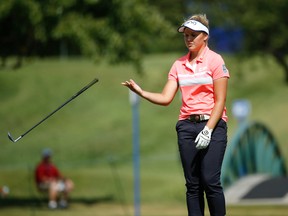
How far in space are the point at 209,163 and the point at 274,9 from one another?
68.4ft

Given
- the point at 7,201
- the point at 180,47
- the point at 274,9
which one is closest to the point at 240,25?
the point at 274,9

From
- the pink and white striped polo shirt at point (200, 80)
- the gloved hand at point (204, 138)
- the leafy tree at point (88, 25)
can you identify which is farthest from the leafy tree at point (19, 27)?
the gloved hand at point (204, 138)

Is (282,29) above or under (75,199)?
above

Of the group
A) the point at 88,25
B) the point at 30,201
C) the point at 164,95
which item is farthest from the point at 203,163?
the point at 30,201

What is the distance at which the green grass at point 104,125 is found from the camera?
84.7ft

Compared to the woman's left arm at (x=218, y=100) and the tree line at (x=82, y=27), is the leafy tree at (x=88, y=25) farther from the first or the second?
the woman's left arm at (x=218, y=100)

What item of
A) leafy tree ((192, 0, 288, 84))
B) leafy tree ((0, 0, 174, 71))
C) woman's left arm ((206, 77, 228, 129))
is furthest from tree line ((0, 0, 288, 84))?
woman's left arm ((206, 77, 228, 129))

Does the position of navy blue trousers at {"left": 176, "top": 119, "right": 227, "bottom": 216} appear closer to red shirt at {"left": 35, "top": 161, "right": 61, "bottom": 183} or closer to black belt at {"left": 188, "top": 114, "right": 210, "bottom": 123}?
black belt at {"left": 188, "top": 114, "right": 210, "bottom": 123}

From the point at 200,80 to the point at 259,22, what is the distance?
1994cm

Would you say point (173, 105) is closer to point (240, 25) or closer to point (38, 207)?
point (240, 25)

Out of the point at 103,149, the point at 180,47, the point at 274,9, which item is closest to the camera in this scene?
the point at 274,9

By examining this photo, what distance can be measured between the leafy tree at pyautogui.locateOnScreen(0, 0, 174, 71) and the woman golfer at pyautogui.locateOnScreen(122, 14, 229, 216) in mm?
9314

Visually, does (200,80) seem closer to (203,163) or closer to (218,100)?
(218,100)

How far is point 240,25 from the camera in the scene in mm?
28172
